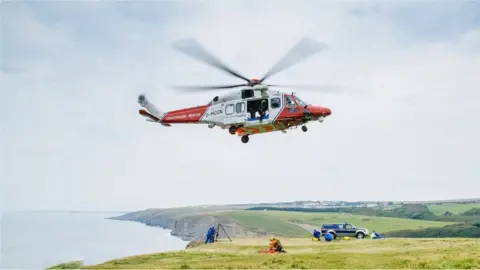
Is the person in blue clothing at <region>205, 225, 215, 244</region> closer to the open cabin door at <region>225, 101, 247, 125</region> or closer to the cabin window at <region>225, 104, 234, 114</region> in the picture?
the open cabin door at <region>225, 101, 247, 125</region>

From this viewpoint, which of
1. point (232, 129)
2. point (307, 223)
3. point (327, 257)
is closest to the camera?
point (327, 257)

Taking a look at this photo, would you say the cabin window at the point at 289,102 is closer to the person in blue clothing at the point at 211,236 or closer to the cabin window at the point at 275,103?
the cabin window at the point at 275,103

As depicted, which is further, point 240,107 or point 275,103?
point 240,107

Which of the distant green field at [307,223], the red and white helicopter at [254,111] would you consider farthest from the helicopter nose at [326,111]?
the distant green field at [307,223]

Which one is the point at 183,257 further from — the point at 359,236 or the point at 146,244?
the point at 146,244

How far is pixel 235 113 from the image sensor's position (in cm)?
2767


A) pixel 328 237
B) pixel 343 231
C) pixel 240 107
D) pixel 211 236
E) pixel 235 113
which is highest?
pixel 240 107

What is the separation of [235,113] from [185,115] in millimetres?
3789

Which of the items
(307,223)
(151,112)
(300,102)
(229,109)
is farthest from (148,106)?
(307,223)

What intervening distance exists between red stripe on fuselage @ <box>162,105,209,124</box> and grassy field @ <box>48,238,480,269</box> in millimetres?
7961

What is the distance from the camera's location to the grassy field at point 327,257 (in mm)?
22703

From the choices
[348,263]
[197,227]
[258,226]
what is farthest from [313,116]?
[197,227]

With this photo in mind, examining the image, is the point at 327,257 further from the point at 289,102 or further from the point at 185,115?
the point at 185,115

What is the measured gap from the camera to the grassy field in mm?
22703
